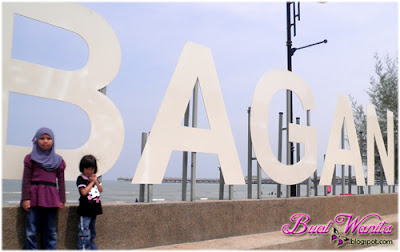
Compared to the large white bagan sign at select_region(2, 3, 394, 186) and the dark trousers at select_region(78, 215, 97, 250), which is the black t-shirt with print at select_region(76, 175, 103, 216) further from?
the large white bagan sign at select_region(2, 3, 394, 186)

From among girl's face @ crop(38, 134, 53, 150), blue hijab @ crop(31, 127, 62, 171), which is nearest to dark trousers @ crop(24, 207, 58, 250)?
blue hijab @ crop(31, 127, 62, 171)

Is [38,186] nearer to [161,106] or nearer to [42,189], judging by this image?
[42,189]

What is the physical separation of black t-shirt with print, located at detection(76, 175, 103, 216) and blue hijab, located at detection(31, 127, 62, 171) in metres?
0.38

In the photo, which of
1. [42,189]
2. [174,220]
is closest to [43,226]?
[42,189]

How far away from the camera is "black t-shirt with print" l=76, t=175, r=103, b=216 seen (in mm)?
4441

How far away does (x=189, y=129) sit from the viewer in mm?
6008

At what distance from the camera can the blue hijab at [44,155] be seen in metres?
4.13

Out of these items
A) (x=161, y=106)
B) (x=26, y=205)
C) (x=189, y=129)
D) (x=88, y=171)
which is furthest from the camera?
(x=189, y=129)

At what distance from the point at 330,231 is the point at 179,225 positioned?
10.7 ft

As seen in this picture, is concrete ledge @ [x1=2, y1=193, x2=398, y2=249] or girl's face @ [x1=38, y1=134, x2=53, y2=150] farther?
concrete ledge @ [x1=2, y1=193, x2=398, y2=249]

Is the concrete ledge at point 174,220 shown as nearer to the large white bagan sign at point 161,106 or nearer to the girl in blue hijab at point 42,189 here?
the girl in blue hijab at point 42,189

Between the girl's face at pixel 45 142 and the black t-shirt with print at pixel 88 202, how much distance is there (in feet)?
1.83

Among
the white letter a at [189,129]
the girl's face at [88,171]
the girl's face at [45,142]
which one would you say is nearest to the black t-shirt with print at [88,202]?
the girl's face at [88,171]

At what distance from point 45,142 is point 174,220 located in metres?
2.28
